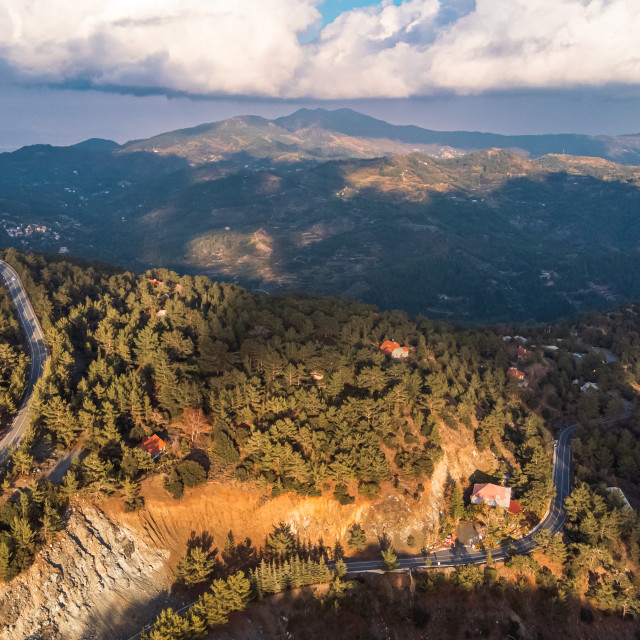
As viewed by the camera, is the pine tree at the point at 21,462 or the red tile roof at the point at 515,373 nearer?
the pine tree at the point at 21,462

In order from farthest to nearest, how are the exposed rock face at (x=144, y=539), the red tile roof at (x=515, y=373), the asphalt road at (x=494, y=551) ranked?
the red tile roof at (x=515, y=373)
the asphalt road at (x=494, y=551)
the exposed rock face at (x=144, y=539)

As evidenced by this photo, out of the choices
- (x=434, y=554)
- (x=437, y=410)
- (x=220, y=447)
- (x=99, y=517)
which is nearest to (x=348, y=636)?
(x=434, y=554)

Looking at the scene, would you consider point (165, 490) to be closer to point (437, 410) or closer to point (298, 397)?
point (298, 397)

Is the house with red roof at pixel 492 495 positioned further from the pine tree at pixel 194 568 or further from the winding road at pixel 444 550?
the pine tree at pixel 194 568

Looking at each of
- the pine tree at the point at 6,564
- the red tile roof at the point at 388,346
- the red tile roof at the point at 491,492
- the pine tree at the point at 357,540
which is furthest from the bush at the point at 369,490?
the pine tree at the point at 6,564

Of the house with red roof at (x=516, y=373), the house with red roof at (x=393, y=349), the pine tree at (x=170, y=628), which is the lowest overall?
the pine tree at (x=170, y=628)

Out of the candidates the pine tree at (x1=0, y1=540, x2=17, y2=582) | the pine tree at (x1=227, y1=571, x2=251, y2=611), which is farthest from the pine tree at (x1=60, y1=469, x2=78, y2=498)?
the pine tree at (x1=227, y1=571, x2=251, y2=611)

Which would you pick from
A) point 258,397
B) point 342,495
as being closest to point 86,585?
point 258,397
